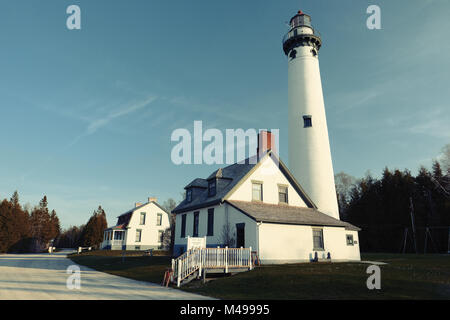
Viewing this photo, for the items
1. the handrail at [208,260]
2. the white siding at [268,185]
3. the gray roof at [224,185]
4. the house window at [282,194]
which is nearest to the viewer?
the handrail at [208,260]

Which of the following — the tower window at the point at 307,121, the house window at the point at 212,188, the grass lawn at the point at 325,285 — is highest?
the tower window at the point at 307,121

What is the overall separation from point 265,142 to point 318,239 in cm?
894

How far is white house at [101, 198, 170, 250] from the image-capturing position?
163 feet

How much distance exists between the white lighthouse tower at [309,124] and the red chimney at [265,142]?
3825mm

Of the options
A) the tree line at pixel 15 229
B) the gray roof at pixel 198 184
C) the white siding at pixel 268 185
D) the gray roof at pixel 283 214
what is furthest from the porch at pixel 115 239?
the gray roof at pixel 283 214

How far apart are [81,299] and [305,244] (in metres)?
16.0

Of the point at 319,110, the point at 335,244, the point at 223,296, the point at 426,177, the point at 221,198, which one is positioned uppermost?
the point at 319,110

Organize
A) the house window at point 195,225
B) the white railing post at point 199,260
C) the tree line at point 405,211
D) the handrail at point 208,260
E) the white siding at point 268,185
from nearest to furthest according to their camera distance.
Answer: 1. the handrail at point 208,260
2. the white railing post at point 199,260
3. the white siding at point 268,185
4. the house window at point 195,225
5. the tree line at point 405,211

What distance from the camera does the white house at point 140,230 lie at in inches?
1950

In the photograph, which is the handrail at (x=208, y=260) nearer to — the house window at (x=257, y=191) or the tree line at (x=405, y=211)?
the house window at (x=257, y=191)

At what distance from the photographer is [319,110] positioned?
2867 centimetres

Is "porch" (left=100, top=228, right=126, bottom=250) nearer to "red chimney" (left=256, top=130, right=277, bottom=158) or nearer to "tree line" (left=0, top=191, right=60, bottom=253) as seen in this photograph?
"tree line" (left=0, top=191, right=60, bottom=253)
